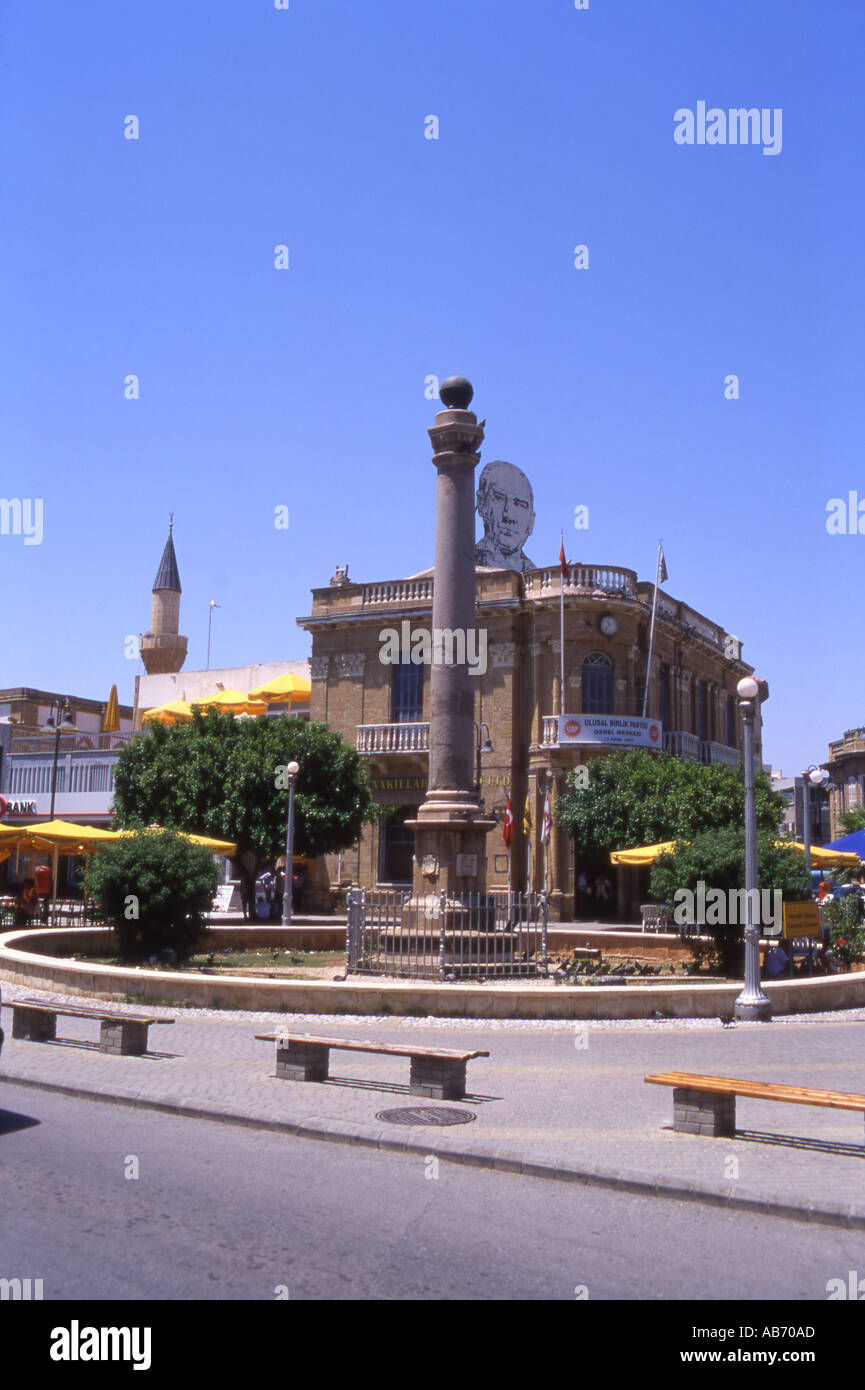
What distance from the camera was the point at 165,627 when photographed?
73.3m

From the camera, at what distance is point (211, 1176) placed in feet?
23.3

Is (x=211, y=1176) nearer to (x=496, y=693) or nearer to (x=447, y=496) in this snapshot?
(x=447, y=496)

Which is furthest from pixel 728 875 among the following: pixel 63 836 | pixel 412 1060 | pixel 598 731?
pixel 598 731

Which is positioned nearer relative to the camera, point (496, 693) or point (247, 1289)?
point (247, 1289)

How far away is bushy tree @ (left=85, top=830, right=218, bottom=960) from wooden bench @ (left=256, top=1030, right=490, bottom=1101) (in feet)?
29.1

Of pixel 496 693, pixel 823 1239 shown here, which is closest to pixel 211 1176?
pixel 823 1239

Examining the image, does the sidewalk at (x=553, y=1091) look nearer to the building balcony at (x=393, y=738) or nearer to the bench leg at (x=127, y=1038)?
the bench leg at (x=127, y=1038)

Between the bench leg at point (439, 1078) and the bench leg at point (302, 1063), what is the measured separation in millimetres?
953

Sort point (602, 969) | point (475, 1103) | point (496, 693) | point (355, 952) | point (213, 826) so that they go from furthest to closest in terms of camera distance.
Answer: point (496, 693) < point (213, 826) < point (602, 969) < point (355, 952) < point (475, 1103)

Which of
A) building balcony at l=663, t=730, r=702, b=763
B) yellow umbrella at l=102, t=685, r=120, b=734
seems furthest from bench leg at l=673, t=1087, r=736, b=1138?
yellow umbrella at l=102, t=685, r=120, b=734

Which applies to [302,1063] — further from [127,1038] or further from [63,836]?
[63,836]

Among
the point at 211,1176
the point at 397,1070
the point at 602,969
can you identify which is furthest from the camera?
the point at 602,969
